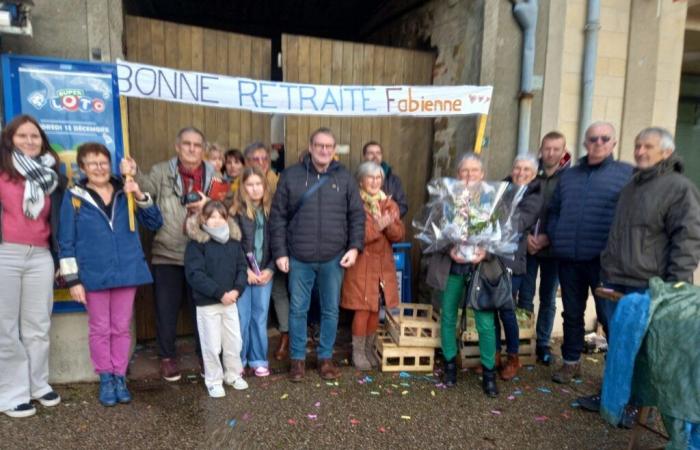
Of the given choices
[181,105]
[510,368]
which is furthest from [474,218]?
[181,105]

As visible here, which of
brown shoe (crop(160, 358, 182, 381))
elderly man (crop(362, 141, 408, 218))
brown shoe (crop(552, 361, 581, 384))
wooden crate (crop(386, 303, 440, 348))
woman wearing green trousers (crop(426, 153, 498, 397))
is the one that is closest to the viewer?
woman wearing green trousers (crop(426, 153, 498, 397))

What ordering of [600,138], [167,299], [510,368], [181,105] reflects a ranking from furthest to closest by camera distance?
[181,105]
[510,368]
[167,299]
[600,138]

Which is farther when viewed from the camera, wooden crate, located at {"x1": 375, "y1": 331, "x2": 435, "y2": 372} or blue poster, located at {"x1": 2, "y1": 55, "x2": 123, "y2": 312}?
wooden crate, located at {"x1": 375, "y1": 331, "x2": 435, "y2": 372}

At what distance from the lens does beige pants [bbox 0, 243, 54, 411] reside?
300cm

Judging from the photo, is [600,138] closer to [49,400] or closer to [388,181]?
[388,181]

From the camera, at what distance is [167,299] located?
11.9ft

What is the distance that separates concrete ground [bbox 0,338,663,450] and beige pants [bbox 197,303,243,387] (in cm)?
16

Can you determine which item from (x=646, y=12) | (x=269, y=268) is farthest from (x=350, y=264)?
(x=646, y=12)

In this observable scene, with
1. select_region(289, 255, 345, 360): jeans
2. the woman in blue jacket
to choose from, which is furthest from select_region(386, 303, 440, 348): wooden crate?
the woman in blue jacket

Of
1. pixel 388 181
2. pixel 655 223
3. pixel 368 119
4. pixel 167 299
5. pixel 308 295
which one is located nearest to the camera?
pixel 655 223

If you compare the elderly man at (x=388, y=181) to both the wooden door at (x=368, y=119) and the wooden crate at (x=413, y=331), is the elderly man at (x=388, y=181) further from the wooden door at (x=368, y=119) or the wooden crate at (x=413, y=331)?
the wooden crate at (x=413, y=331)

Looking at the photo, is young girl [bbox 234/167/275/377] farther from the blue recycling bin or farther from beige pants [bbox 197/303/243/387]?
the blue recycling bin

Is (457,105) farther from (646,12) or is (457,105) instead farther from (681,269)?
(646,12)

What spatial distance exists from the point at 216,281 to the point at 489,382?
2176 millimetres
